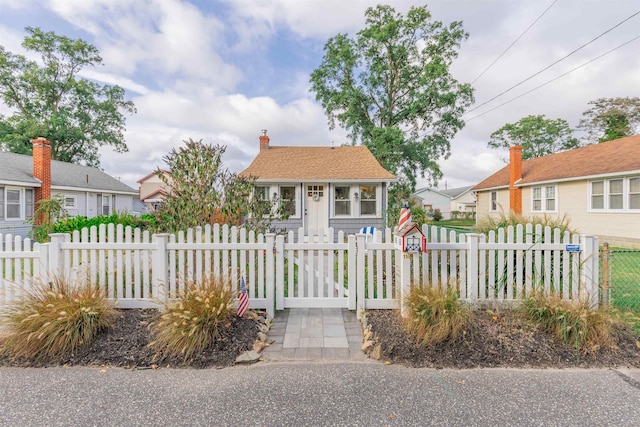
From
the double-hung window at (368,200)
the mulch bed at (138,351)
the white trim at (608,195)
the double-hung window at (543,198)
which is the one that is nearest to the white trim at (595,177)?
the white trim at (608,195)

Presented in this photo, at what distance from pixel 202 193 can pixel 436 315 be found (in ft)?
14.3

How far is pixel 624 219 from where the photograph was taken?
33.5 feet

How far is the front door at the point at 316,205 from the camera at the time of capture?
473 inches

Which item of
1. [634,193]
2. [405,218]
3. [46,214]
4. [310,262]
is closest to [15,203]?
[46,214]

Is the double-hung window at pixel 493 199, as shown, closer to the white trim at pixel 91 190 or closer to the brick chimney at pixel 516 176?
the brick chimney at pixel 516 176

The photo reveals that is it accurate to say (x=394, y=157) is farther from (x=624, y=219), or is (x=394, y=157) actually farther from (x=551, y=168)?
(x=624, y=219)

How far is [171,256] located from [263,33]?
8916 millimetres

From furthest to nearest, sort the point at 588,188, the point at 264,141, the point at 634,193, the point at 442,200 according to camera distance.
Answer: the point at 442,200 < the point at 264,141 < the point at 588,188 < the point at 634,193

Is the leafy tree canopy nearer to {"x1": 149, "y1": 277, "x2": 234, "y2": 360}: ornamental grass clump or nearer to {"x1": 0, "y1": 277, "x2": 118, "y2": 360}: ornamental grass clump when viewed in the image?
{"x1": 0, "y1": 277, "x2": 118, "y2": 360}: ornamental grass clump

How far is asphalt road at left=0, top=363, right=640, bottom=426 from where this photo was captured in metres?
2.11

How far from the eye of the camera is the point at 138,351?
296 centimetres

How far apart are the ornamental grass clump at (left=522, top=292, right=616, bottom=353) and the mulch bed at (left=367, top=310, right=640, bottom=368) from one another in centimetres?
8

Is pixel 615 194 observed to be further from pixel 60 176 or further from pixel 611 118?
pixel 60 176

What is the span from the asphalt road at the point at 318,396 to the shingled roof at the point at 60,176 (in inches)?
589
